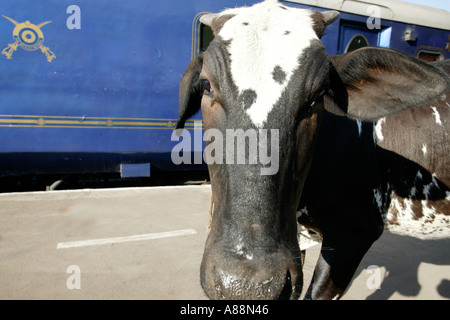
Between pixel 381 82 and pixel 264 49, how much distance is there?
747mm

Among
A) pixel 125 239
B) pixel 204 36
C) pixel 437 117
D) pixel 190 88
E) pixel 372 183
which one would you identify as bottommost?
pixel 125 239

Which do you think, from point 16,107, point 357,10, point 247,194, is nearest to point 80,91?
point 16,107

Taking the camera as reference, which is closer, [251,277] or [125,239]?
[251,277]

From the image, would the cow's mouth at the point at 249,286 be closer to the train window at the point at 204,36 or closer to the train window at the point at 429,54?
the train window at the point at 204,36

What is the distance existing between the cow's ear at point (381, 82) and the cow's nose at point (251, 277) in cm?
104

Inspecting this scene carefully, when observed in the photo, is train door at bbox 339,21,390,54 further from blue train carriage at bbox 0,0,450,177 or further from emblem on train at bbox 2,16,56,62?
emblem on train at bbox 2,16,56,62

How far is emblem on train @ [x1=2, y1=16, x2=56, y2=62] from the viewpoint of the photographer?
5.00 m

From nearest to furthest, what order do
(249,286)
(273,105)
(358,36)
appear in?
1. (249,286)
2. (273,105)
3. (358,36)

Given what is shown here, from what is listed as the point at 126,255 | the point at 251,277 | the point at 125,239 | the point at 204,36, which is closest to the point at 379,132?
the point at 251,277

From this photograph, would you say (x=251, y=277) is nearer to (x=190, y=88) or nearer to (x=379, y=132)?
(x=190, y=88)

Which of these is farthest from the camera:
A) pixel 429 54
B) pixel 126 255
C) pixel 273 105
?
pixel 429 54

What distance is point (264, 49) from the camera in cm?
154

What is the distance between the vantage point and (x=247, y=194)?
138 cm
